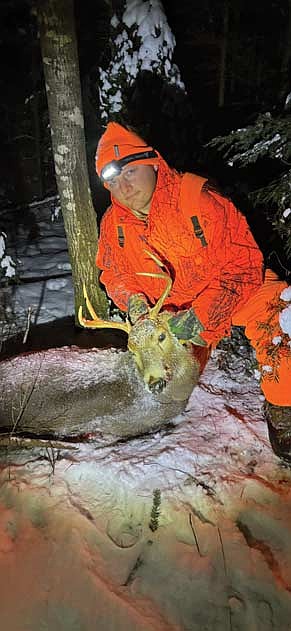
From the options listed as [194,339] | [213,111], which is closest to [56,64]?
[194,339]

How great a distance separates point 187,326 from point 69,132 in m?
2.16

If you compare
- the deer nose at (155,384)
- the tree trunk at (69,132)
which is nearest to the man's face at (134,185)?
the tree trunk at (69,132)

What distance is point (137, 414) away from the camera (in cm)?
336

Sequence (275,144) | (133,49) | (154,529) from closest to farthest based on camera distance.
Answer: (154,529), (275,144), (133,49)

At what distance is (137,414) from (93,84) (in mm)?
7611

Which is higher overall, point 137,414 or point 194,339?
point 194,339

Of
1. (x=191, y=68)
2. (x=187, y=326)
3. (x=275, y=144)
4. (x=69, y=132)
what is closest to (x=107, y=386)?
(x=187, y=326)

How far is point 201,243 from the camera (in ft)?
10.0

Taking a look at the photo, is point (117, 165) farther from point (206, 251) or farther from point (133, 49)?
point (133, 49)

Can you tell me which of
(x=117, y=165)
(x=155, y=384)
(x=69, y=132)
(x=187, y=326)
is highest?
(x=69, y=132)

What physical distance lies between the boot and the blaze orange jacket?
2.14 ft

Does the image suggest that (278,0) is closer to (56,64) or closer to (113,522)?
(56,64)

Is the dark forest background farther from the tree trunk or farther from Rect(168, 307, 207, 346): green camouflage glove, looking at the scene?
Rect(168, 307, 207, 346): green camouflage glove

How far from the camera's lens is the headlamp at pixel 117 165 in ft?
9.33
